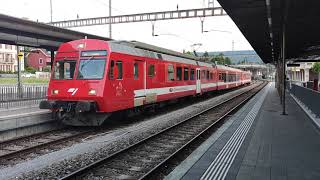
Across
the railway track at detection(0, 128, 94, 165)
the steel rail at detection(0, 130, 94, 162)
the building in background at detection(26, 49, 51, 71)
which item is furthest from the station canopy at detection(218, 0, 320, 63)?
the building in background at detection(26, 49, 51, 71)

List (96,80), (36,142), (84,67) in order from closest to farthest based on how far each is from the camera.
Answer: (36,142)
(96,80)
(84,67)

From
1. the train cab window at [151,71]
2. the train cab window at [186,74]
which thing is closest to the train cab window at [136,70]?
the train cab window at [151,71]

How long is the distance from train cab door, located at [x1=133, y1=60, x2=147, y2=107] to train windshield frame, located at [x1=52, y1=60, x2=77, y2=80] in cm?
247

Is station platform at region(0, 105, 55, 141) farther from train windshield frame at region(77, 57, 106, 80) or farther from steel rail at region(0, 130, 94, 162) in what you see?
train windshield frame at region(77, 57, 106, 80)

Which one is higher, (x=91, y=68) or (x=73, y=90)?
(x=91, y=68)

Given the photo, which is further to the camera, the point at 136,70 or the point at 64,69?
the point at 136,70

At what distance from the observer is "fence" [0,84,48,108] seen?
17.3 metres

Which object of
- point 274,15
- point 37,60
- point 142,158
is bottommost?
point 142,158

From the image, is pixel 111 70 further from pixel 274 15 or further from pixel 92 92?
pixel 274 15

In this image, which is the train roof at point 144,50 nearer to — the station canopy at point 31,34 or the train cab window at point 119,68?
the train cab window at point 119,68

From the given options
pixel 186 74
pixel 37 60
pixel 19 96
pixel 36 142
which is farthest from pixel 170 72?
pixel 37 60

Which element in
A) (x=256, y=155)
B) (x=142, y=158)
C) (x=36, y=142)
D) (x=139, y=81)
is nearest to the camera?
(x=256, y=155)

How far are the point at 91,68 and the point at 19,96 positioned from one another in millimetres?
8146

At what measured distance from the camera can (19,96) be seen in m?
19.3
